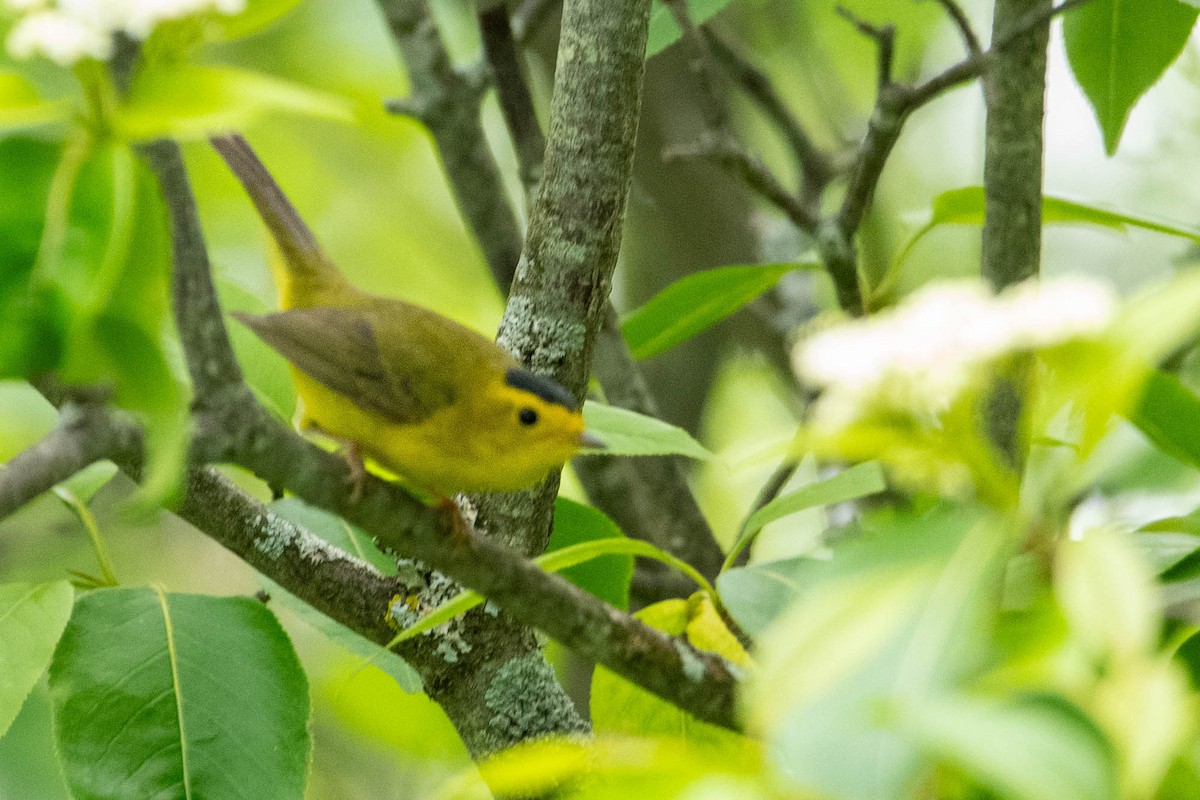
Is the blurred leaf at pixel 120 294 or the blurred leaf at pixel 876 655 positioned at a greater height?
the blurred leaf at pixel 120 294

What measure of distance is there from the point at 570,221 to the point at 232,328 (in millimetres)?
714

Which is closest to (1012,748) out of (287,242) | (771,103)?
(287,242)

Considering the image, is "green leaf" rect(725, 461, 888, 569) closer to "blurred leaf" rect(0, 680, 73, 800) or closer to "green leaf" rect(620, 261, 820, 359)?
"green leaf" rect(620, 261, 820, 359)

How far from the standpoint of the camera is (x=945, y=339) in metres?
0.94

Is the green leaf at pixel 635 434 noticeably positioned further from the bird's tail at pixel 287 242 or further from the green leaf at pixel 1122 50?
the green leaf at pixel 1122 50

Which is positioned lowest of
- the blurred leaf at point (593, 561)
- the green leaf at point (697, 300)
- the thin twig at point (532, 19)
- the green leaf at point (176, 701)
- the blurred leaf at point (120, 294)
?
the blurred leaf at point (593, 561)

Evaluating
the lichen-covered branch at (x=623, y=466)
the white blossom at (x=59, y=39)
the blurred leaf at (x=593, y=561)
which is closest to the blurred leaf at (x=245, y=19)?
the white blossom at (x=59, y=39)

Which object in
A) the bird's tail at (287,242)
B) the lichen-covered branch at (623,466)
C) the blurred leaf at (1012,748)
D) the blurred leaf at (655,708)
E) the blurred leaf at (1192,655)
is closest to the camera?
the blurred leaf at (1012,748)

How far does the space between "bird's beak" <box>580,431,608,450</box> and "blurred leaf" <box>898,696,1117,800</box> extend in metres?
1.37

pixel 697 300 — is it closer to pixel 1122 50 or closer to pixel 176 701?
pixel 1122 50

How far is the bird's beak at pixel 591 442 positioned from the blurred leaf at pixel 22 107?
1.37 meters

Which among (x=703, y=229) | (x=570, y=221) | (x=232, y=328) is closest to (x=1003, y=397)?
(x=570, y=221)

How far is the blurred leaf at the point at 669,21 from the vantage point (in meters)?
2.56

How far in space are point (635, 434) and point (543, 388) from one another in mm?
232
